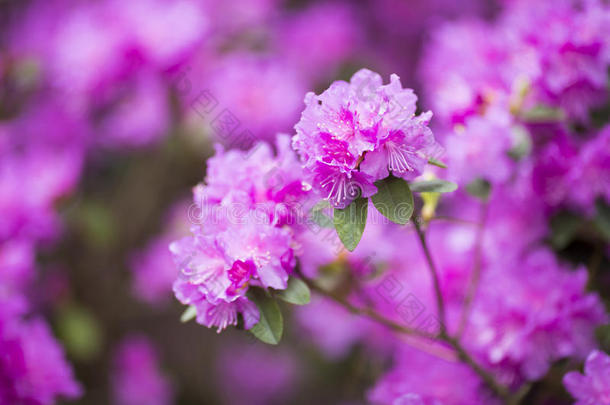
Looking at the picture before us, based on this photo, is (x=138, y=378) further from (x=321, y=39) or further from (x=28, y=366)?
(x=321, y=39)

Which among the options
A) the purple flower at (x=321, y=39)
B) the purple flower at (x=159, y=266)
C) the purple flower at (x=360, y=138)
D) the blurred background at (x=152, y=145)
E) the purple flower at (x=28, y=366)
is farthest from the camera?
the purple flower at (x=321, y=39)

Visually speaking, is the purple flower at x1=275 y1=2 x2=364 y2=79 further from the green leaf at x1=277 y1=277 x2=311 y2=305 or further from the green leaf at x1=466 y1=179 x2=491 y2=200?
the green leaf at x1=277 y1=277 x2=311 y2=305

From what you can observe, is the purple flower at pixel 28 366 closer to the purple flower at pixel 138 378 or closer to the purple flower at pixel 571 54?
the purple flower at pixel 138 378

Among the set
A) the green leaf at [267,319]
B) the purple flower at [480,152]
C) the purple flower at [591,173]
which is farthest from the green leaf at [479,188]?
the green leaf at [267,319]

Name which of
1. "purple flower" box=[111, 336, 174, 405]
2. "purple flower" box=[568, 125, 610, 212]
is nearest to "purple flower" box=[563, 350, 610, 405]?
"purple flower" box=[568, 125, 610, 212]

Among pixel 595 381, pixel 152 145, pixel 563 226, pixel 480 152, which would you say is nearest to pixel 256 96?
pixel 152 145

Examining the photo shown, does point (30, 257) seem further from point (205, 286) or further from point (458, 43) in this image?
point (458, 43)
